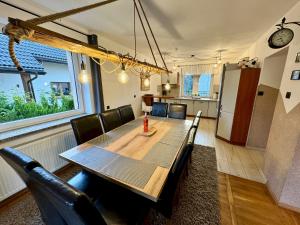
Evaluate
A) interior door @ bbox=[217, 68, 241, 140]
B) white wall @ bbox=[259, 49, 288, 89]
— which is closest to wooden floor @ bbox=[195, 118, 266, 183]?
interior door @ bbox=[217, 68, 241, 140]

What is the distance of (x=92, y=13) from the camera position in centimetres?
199

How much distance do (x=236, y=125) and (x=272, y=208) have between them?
1.93m

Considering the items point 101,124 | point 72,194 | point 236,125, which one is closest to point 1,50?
point 101,124

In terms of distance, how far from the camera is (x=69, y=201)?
1.84 feet

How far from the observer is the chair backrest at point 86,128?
1782 millimetres

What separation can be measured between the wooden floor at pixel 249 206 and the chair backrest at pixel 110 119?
6.37ft

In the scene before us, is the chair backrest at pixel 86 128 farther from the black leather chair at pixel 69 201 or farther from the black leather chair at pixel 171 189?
the black leather chair at pixel 171 189

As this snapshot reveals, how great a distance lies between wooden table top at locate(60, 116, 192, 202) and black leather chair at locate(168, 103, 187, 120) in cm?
106

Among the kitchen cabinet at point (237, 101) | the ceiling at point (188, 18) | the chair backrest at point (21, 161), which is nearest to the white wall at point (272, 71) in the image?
the kitchen cabinet at point (237, 101)

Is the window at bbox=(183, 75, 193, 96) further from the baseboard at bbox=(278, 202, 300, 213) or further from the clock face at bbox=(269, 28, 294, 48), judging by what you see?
the baseboard at bbox=(278, 202, 300, 213)

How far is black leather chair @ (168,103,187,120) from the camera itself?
10.0 ft

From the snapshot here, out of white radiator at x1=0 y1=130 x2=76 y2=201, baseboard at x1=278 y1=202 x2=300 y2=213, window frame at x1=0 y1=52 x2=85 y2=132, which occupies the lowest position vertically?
baseboard at x1=278 y1=202 x2=300 y2=213

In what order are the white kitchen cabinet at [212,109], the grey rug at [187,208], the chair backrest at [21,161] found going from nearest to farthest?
1. the chair backrest at [21,161]
2. the grey rug at [187,208]
3. the white kitchen cabinet at [212,109]

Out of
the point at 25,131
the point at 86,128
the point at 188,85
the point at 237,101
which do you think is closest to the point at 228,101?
the point at 237,101
